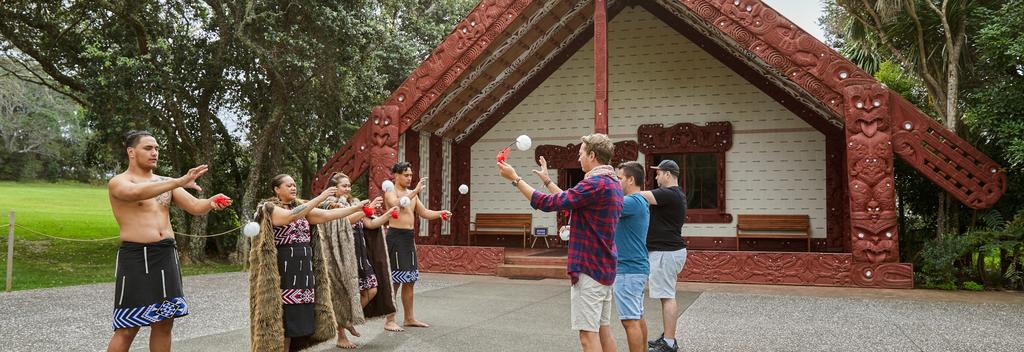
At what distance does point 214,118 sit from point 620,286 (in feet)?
42.3

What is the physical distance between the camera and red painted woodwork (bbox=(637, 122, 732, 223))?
13.6 metres

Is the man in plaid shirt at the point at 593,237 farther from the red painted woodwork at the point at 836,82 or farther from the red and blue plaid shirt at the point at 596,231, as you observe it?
the red painted woodwork at the point at 836,82

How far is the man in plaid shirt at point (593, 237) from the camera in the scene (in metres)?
3.61

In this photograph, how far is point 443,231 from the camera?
567 inches

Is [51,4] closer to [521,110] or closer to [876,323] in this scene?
[521,110]

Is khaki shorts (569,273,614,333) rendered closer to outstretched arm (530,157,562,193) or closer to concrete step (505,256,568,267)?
outstretched arm (530,157,562,193)

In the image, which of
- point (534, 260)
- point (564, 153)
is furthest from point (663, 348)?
point (564, 153)

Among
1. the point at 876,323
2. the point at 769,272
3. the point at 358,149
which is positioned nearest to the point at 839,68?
the point at 769,272

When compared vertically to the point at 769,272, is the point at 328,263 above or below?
above

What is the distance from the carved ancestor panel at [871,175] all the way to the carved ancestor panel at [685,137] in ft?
13.7

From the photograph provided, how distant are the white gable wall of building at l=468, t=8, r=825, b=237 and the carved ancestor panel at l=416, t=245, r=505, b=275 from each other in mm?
3676

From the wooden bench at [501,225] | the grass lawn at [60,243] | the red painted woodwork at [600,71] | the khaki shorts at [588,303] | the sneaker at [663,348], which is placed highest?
the red painted woodwork at [600,71]

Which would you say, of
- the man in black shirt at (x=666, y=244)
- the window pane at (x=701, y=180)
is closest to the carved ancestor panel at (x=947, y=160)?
the window pane at (x=701, y=180)

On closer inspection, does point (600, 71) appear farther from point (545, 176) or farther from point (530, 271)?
point (545, 176)
